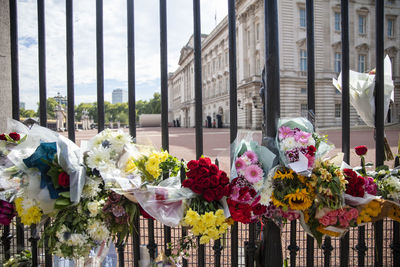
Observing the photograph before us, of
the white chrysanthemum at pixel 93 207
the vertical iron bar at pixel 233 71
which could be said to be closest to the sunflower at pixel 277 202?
the vertical iron bar at pixel 233 71

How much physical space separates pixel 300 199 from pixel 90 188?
110 cm

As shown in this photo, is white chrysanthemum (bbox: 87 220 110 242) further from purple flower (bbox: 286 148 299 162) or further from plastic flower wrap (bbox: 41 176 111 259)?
purple flower (bbox: 286 148 299 162)

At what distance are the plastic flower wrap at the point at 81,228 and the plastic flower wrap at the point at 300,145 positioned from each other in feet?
3.27

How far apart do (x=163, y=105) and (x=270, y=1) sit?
37.0 inches

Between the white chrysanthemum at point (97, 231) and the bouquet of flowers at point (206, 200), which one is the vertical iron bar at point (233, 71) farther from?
the white chrysanthemum at point (97, 231)

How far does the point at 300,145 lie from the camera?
4.62 feet

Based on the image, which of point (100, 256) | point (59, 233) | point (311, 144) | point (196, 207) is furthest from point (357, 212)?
point (59, 233)

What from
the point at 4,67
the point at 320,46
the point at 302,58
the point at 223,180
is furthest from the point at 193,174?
the point at 302,58

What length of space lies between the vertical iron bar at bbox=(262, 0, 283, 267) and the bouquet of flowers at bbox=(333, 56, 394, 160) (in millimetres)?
664

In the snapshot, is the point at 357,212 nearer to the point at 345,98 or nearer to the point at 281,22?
the point at 345,98

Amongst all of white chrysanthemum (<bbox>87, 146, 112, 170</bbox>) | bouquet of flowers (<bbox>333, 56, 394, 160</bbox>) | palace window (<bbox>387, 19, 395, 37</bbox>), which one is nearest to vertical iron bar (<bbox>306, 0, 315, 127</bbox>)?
bouquet of flowers (<bbox>333, 56, 394, 160</bbox>)

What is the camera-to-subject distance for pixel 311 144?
1.43 metres

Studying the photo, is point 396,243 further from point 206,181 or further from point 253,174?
point 206,181

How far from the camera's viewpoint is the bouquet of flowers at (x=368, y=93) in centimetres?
195
